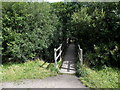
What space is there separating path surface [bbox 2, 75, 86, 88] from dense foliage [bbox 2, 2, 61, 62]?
192 cm

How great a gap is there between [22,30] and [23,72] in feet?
7.52

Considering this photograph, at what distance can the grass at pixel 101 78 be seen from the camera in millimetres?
3828

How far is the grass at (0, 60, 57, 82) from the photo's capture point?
4.56 m

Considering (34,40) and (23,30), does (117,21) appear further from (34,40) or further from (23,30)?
(23,30)

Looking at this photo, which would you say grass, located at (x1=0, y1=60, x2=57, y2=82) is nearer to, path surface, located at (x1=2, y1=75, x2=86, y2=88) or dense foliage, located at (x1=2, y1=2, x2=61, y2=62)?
path surface, located at (x1=2, y1=75, x2=86, y2=88)

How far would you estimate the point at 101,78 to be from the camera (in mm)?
4301

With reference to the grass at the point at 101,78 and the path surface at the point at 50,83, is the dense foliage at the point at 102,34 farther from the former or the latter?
the path surface at the point at 50,83

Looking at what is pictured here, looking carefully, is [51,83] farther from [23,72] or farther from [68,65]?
[68,65]

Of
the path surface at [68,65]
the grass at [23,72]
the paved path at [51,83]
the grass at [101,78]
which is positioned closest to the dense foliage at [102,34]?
the grass at [101,78]

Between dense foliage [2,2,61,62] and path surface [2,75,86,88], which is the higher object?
dense foliage [2,2,61,62]

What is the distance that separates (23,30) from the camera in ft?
19.7

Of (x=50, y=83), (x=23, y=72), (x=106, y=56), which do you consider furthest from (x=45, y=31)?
(x=106, y=56)

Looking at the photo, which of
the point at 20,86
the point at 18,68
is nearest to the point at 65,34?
the point at 18,68

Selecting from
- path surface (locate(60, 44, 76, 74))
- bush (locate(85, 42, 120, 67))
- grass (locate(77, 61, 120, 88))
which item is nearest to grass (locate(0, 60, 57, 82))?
path surface (locate(60, 44, 76, 74))
